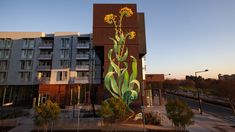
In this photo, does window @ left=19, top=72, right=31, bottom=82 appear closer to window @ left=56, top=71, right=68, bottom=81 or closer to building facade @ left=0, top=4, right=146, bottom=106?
building facade @ left=0, top=4, right=146, bottom=106

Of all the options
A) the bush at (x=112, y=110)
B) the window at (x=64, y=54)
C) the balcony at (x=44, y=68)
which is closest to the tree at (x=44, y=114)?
the bush at (x=112, y=110)

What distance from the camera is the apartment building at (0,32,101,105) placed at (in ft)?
139

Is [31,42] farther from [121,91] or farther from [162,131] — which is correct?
[162,131]

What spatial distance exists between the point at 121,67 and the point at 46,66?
29.6 m

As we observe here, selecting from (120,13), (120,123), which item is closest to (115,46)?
(120,13)

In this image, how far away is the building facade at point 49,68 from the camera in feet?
137

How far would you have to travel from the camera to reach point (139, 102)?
22.6 metres

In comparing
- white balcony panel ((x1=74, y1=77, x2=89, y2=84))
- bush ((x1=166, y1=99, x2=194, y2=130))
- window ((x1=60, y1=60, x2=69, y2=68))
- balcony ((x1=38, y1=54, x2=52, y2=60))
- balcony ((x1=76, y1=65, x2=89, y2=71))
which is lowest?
bush ((x1=166, y1=99, x2=194, y2=130))

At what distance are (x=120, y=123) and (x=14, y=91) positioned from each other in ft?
118

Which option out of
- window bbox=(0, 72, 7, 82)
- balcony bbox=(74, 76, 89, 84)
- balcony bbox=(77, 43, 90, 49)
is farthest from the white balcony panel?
window bbox=(0, 72, 7, 82)

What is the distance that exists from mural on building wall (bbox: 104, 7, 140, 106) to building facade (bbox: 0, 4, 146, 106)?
1653 centimetres

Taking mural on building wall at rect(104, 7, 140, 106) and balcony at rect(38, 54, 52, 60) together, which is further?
balcony at rect(38, 54, 52, 60)

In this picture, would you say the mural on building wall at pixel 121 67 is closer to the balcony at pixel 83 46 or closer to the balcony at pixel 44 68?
the balcony at pixel 83 46

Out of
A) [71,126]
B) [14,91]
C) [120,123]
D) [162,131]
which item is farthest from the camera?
[14,91]
